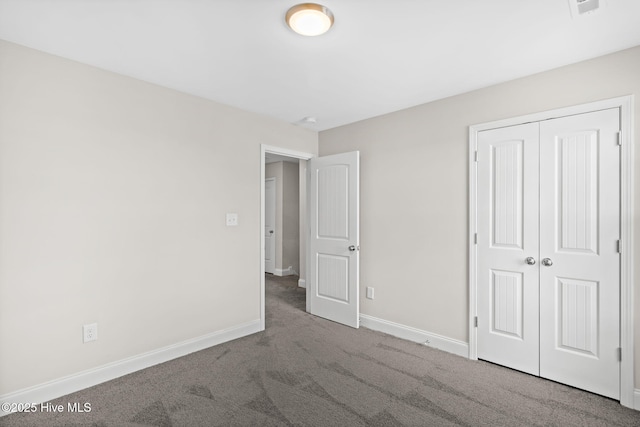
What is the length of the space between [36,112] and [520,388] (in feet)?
13.5

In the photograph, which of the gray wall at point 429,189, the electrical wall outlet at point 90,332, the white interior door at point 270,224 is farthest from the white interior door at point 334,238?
the white interior door at point 270,224

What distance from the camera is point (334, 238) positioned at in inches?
158

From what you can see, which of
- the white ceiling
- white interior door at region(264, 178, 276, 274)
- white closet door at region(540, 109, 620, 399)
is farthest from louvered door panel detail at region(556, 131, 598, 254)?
white interior door at region(264, 178, 276, 274)

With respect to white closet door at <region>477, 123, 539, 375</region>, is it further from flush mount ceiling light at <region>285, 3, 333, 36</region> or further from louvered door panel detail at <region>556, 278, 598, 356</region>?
flush mount ceiling light at <region>285, 3, 333, 36</region>

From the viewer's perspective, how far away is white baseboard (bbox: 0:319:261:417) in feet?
7.22

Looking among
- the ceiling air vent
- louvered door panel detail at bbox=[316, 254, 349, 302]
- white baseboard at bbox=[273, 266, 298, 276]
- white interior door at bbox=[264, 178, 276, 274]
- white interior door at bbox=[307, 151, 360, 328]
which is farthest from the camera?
white interior door at bbox=[264, 178, 276, 274]

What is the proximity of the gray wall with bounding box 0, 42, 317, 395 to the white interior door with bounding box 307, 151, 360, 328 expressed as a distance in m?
0.96

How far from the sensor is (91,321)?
248cm

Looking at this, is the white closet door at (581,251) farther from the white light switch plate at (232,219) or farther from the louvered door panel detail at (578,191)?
the white light switch plate at (232,219)

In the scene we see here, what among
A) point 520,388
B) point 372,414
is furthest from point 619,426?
point 372,414

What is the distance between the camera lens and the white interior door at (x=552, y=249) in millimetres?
2318

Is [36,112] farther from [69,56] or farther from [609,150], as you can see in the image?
[609,150]

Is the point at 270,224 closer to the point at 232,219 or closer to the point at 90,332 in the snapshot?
the point at 232,219

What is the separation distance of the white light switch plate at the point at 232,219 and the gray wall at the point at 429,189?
150 cm
